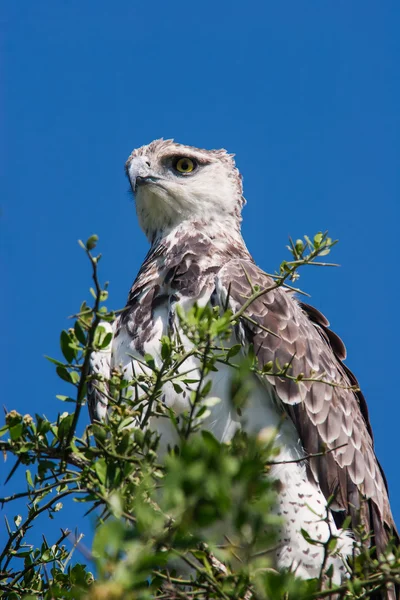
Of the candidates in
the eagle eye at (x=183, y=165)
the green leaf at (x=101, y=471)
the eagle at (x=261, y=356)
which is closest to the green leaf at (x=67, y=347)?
the green leaf at (x=101, y=471)

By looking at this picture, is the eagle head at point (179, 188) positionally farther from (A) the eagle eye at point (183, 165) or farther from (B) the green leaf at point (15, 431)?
(B) the green leaf at point (15, 431)

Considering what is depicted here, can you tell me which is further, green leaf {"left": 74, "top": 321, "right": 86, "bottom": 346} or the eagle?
the eagle

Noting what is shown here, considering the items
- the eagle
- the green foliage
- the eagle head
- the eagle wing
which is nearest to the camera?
the green foliage

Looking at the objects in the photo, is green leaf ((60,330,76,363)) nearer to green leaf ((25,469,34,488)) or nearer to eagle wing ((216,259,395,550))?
green leaf ((25,469,34,488))

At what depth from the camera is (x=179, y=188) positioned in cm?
644

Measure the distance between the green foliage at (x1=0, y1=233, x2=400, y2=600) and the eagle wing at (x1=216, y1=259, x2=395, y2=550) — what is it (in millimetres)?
1519

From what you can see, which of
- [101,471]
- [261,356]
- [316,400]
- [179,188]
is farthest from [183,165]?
[101,471]

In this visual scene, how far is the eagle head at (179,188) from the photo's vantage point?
21.0 feet

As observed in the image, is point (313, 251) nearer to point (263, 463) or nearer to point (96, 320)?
point (96, 320)

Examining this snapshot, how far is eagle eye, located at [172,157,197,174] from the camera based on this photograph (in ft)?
21.9

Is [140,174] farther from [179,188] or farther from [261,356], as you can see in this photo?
[261,356]

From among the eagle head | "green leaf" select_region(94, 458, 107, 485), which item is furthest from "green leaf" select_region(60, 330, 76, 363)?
the eagle head

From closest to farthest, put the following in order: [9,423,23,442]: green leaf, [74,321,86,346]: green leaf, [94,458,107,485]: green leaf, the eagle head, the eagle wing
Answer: [94,458,107,485]: green leaf, [74,321,86,346]: green leaf, [9,423,23,442]: green leaf, the eagle wing, the eagle head

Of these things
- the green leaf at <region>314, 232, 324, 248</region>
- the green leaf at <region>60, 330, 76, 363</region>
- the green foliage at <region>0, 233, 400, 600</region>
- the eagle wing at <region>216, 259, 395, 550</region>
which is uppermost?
the eagle wing at <region>216, 259, 395, 550</region>
